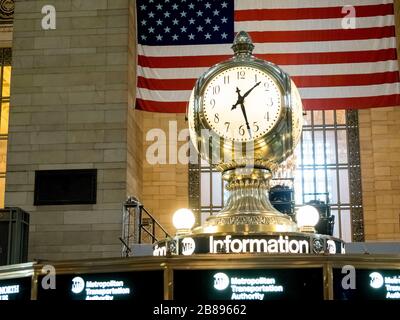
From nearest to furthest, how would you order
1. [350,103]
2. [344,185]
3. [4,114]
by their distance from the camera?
[350,103] → [4,114] → [344,185]

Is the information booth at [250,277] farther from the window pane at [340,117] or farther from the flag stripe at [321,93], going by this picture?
the window pane at [340,117]

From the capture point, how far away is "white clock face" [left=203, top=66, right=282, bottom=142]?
3320mm

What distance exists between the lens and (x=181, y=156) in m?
20.2

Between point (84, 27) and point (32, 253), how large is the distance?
11.7 feet

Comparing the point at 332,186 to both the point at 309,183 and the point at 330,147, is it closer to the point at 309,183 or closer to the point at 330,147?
the point at 309,183

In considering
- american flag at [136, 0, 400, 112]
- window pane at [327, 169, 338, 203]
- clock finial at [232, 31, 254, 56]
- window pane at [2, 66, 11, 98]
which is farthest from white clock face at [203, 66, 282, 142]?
window pane at [327, 169, 338, 203]

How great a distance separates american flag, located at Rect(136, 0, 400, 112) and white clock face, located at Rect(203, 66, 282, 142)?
5907 mm

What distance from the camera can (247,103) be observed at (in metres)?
3.33

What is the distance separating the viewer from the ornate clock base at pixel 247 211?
3275mm

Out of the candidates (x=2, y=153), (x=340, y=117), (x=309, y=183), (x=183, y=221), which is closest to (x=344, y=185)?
(x=309, y=183)

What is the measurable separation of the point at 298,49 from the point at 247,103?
6.35 metres

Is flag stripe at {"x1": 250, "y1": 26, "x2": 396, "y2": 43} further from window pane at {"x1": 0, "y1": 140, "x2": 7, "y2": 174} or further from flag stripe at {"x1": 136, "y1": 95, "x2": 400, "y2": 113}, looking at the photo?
window pane at {"x1": 0, "y1": 140, "x2": 7, "y2": 174}

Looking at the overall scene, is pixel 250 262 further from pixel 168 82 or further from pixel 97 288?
pixel 168 82

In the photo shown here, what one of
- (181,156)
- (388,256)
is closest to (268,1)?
A: (388,256)
